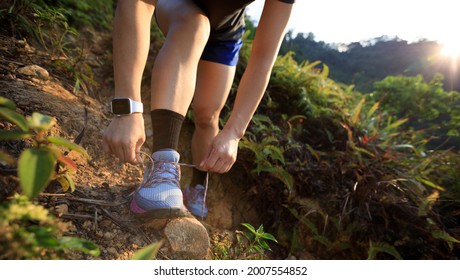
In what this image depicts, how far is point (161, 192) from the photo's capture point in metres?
1.66

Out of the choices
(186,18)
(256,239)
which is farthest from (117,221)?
(186,18)

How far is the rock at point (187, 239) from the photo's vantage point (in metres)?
1.66

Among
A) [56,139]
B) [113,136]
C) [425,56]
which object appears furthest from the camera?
[425,56]

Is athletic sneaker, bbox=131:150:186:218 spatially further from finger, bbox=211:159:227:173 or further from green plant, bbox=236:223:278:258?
green plant, bbox=236:223:278:258

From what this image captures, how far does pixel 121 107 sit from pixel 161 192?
1.46 feet

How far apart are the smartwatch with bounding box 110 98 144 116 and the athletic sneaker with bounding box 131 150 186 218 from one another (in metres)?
0.30

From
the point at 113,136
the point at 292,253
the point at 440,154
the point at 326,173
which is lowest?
the point at 292,253

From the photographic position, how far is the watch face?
5.22 feet

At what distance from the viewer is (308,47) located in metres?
A: 8.30

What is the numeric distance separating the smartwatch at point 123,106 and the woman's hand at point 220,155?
0.46 metres

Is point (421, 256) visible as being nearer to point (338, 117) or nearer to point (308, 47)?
point (338, 117)

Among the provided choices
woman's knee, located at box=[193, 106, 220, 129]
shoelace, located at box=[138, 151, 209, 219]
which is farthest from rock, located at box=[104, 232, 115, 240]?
woman's knee, located at box=[193, 106, 220, 129]

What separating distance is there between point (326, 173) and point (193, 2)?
1.85m

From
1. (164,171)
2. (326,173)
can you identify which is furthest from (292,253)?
(164,171)
